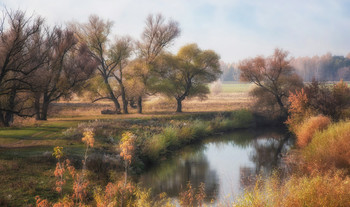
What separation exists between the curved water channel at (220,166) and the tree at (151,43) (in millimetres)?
12166

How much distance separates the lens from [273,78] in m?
41.8

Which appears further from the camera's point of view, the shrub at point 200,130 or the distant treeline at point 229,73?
the distant treeline at point 229,73

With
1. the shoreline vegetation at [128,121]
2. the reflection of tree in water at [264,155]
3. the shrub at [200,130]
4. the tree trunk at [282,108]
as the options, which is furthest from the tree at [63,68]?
the tree trunk at [282,108]

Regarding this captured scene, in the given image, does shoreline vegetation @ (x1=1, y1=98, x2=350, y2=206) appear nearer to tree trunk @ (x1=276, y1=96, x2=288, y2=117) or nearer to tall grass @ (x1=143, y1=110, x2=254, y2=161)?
tall grass @ (x1=143, y1=110, x2=254, y2=161)

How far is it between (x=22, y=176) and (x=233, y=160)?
14173 mm

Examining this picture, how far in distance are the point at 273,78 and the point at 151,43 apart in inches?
669

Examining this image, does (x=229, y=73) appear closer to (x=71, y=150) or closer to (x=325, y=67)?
(x=325, y=67)

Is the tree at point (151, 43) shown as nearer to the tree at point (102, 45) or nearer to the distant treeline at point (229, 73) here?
the tree at point (102, 45)

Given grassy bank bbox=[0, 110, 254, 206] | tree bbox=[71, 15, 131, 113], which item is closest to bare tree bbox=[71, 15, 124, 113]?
A: tree bbox=[71, 15, 131, 113]

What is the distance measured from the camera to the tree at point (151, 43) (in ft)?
125

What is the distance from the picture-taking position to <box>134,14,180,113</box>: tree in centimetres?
3819

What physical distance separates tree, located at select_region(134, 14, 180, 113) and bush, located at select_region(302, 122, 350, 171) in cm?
2378

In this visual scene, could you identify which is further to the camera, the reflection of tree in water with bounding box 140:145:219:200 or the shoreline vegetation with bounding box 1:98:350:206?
the reflection of tree in water with bounding box 140:145:219:200

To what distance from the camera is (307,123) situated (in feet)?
72.8
